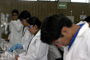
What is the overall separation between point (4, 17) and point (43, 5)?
4.59 meters

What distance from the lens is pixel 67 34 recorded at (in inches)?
41.2

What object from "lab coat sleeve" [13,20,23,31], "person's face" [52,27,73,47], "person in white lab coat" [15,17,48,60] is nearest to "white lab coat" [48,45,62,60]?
"person in white lab coat" [15,17,48,60]

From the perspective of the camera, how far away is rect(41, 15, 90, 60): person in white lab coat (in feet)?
3.33

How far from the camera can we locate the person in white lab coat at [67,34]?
1.02 metres

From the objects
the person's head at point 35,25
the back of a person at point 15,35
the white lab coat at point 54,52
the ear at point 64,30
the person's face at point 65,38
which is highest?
the ear at point 64,30

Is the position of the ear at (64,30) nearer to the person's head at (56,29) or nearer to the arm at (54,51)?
the person's head at (56,29)

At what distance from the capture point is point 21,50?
8.48 feet

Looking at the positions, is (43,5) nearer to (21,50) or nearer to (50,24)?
(21,50)

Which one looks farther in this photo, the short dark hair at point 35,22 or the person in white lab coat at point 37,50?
the short dark hair at point 35,22

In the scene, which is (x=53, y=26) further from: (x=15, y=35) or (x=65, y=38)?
(x=15, y=35)

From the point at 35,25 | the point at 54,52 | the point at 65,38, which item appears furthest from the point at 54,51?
the point at 65,38

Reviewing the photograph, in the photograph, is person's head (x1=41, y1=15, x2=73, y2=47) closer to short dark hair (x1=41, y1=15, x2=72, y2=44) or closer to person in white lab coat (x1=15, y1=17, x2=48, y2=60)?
short dark hair (x1=41, y1=15, x2=72, y2=44)

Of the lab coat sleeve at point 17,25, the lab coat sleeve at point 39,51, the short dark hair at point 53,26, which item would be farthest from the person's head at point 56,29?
the lab coat sleeve at point 17,25

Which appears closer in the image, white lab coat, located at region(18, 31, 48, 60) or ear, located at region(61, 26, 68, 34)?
ear, located at region(61, 26, 68, 34)
